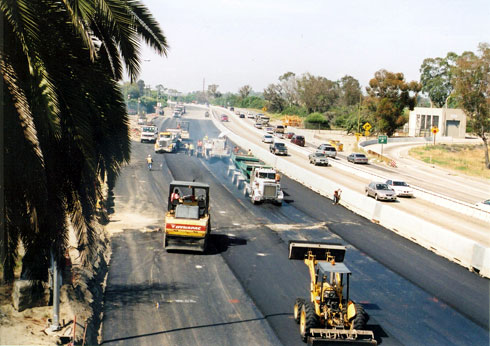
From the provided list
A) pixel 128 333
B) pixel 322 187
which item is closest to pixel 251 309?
pixel 128 333

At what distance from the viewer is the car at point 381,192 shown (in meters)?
42.1

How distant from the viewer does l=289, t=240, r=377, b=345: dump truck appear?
547 inches

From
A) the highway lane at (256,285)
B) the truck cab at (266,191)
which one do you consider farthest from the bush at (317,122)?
the highway lane at (256,285)

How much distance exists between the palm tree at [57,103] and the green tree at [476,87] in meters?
69.7

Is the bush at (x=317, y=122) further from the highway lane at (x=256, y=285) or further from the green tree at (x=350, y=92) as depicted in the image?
the highway lane at (x=256, y=285)

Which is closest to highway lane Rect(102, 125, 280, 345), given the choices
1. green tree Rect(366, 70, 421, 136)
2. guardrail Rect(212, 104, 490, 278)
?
guardrail Rect(212, 104, 490, 278)

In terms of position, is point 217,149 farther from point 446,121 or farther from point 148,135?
point 446,121

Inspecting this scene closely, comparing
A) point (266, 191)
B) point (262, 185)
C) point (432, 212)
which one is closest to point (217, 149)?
point (262, 185)

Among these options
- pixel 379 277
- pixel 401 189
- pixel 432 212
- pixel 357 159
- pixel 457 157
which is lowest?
pixel 432 212

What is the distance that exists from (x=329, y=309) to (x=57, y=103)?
9255 millimetres

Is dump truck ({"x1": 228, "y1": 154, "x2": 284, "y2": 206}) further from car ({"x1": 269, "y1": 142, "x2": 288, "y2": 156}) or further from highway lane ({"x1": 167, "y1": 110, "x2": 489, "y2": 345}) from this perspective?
car ({"x1": 269, "y1": 142, "x2": 288, "y2": 156})

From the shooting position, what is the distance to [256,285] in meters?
19.8

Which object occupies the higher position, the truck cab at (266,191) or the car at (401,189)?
A: the truck cab at (266,191)

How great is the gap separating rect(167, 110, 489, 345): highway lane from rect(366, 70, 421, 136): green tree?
7332 cm
